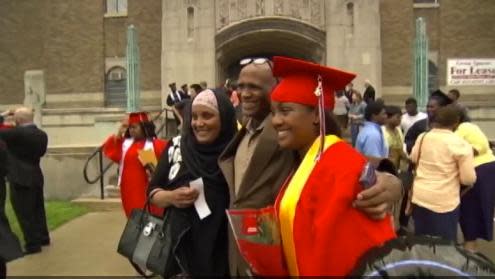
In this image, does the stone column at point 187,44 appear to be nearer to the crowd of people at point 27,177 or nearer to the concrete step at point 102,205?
the concrete step at point 102,205

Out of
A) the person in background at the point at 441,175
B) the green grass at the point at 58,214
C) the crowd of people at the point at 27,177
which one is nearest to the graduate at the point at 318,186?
the person in background at the point at 441,175

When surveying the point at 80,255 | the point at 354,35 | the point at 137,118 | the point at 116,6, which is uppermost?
the point at 116,6

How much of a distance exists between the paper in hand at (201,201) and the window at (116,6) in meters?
25.1

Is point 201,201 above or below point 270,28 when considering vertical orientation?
below

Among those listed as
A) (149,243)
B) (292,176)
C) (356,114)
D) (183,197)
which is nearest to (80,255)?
(149,243)

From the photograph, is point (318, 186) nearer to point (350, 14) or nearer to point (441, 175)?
point (441, 175)

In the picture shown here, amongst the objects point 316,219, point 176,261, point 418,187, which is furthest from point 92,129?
point 316,219

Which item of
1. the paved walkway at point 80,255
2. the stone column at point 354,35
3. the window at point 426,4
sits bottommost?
the paved walkway at point 80,255

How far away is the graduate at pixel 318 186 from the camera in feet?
7.73

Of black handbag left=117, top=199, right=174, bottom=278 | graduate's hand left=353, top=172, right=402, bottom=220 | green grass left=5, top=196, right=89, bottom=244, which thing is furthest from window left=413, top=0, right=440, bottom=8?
graduate's hand left=353, top=172, right=402, bottom=220

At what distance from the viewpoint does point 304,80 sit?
2717mm

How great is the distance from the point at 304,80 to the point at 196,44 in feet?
69.8

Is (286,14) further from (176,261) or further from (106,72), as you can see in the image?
(176,261)

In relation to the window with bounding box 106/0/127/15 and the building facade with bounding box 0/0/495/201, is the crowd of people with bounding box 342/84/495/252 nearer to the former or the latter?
the building facade with bounding box 0/0/495/201
